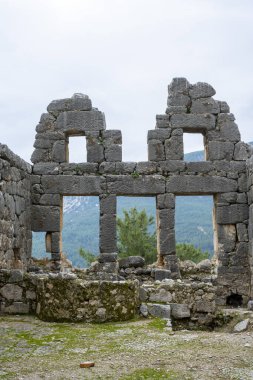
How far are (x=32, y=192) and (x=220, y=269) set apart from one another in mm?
5250

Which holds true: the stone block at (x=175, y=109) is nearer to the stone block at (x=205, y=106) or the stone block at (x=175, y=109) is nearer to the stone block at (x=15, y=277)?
the stone block at (x=205, y=106)

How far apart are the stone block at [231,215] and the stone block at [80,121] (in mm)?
3846

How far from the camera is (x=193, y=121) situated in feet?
44.1

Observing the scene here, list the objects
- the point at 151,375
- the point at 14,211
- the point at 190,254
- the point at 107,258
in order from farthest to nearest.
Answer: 1. the point at 190,254
2. the point at 107,258
3. the point at 14,211
4. the point at 151,375

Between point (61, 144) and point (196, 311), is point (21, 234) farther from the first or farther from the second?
point (196, 311)

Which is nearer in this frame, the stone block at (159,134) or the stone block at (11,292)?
the stone block at (11,292)

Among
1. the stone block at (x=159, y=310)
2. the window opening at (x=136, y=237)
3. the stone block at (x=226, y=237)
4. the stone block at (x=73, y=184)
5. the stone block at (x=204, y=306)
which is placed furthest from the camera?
the window opening at (x=136, y=237)

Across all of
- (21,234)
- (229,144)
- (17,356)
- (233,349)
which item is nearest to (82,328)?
(17,356)

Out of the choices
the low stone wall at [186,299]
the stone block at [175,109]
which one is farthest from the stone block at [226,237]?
the low stone wall at [186,299]

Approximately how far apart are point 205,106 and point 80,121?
341 cm

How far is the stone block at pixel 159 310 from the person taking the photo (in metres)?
6.66

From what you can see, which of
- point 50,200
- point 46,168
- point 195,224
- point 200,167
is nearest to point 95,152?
point 46,168

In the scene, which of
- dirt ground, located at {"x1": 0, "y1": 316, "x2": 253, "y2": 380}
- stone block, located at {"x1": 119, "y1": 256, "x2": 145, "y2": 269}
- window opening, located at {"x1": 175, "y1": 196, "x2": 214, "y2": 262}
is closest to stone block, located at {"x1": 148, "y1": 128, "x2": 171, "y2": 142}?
stone block, located at {"x1": 119, "y1": 256, "x2": 145, "y2": 269}

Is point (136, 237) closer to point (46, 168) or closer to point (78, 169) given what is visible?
point (78, 169)
